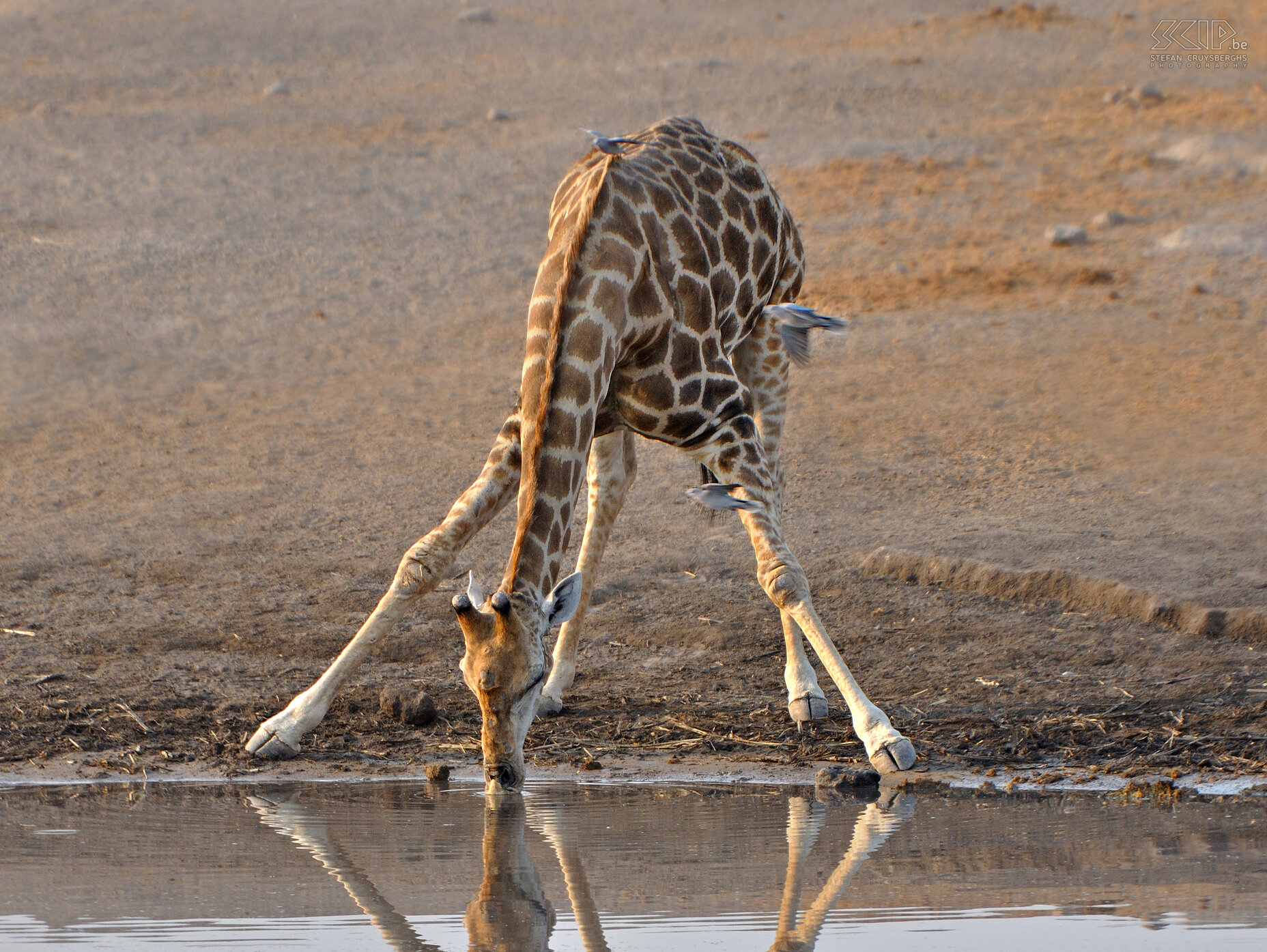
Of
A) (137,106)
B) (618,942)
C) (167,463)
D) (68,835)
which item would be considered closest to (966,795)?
(618,942)

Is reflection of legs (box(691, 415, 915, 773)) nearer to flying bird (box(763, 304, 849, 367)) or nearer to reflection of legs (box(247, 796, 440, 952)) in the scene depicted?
flying bird (box(763, 304, 849, 367))

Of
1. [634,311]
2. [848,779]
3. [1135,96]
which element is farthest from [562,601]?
[1135,96]

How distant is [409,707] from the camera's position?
5742 mm

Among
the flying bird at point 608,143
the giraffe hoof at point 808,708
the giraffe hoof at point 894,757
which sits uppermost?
the flying bird at point 608,143

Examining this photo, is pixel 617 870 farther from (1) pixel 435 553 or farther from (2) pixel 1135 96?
(2) pixel 1135 96

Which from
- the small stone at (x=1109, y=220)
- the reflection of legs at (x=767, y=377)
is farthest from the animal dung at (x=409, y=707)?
the small stone at (x=1109, y=220)

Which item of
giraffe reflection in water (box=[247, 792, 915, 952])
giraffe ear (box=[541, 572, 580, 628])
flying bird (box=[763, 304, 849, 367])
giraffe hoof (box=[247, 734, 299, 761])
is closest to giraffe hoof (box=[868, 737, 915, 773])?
giraffe reflection in water (box=[247, 792, 915, 952])

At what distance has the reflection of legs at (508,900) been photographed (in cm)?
335

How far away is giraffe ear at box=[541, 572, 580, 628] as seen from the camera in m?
4.72

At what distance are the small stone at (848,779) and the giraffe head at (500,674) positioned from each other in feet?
3.11

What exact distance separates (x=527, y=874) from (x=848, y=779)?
1.36 m

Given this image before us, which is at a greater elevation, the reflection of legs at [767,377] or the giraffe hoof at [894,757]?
the reflection of legs at [767,377]

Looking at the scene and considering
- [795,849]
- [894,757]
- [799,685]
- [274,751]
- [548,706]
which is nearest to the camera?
[795,849]

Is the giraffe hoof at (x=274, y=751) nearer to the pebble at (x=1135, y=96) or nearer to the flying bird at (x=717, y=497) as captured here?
the flying bird at (x=717, y=497)
